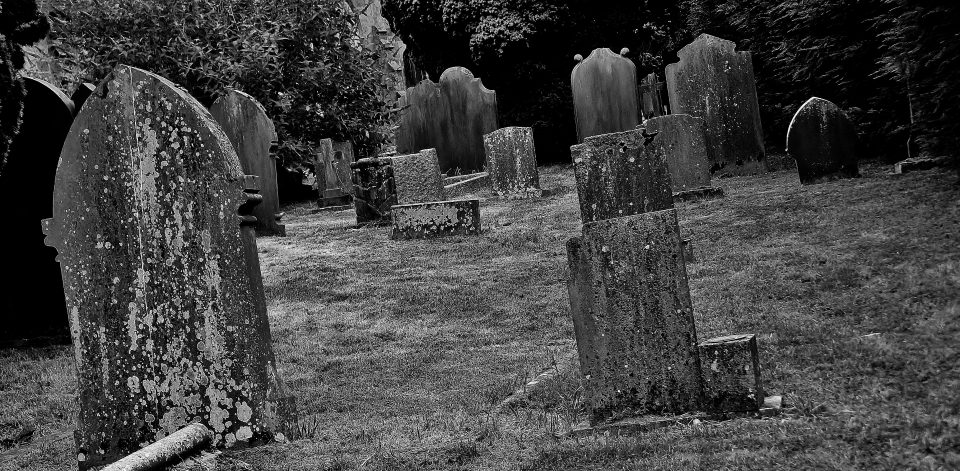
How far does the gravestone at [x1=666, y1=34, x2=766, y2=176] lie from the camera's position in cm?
1491

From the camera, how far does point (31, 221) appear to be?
7922 millimetres

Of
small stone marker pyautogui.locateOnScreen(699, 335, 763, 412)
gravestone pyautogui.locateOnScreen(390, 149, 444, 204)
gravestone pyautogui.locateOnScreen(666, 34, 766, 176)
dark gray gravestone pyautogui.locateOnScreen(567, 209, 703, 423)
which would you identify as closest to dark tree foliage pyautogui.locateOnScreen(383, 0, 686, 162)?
gravestone pyautogui.locateOnScreen(666, 34, 766, 176)

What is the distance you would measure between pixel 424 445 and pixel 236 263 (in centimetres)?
124

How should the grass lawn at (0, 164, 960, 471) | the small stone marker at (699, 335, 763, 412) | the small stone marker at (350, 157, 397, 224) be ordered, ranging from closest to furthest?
1. the grass lawn at (0, 164, 960, 471)
2. the small stone marker at (699, 335, 763, 412)
3. the small stone marker at (350, 157, 397, 224)

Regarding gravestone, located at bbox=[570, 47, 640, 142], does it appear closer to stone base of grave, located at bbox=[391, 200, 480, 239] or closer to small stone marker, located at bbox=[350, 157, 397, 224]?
small stone marker, located at bbox=[350, 157, 397, 224]

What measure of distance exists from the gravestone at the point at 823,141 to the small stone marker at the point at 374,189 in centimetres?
522

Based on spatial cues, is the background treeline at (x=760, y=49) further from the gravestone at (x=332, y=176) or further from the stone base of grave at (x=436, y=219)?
the gravestone at (x=332, y=176)

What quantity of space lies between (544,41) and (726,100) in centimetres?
862

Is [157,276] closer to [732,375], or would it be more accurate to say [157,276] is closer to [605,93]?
[732,375]

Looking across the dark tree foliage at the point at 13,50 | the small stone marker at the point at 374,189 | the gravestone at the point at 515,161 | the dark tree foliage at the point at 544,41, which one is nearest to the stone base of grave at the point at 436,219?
the small stone marker at the point at 374,189

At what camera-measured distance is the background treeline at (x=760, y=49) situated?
373 inches

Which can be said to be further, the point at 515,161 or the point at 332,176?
the point at 332,176

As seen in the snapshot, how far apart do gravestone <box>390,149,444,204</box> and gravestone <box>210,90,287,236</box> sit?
225 centimetres

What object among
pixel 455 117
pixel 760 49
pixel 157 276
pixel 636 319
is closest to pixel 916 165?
pixel 760 49
